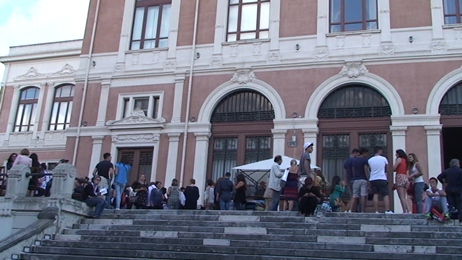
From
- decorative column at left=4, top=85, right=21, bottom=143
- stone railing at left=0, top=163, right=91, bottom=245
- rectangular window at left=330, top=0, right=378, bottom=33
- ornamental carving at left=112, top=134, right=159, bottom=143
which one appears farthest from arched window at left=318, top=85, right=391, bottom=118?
decorative column at left=4, top=85, right=21, bottom=143

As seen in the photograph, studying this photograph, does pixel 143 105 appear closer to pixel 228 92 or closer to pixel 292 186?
pixel 228 92

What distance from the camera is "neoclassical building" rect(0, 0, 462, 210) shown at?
19.7 m

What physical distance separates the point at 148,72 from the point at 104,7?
464 centimetres

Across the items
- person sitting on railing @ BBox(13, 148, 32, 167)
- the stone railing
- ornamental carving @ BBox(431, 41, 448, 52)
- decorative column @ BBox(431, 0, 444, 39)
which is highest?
decorative column @ BBox(431, 0, 444, 39)

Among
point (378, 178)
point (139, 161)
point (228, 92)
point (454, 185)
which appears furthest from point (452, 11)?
point (139, 161)

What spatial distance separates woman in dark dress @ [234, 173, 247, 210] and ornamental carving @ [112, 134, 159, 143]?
22.1 ft

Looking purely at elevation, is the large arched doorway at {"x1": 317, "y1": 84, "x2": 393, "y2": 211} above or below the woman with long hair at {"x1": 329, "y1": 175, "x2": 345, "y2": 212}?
above

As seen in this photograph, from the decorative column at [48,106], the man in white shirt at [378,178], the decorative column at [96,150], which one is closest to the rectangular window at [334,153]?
the man in white shirt at [378,178]

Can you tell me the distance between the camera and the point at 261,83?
850 inches

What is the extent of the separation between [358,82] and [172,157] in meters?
8.09

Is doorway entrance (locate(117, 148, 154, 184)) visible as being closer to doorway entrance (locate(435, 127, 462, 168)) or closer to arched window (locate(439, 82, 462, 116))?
arched window (locate(439, 82, 462, 116))

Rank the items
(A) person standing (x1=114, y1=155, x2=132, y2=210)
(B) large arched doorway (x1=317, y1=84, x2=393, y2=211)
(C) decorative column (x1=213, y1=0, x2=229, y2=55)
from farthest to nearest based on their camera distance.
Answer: (C) decorative column (x1=213, y1=0, x2=229, y2=55), (B) large arched doorway (x1=317, y1=84, x2=393, y2=211), (A) person standing (x1=114, y1=155, x2=132, y2=210)

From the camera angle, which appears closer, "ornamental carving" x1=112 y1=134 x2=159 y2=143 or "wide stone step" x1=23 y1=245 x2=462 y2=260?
"wide stone step" x1=23 y1=245 x2=462 y2=260

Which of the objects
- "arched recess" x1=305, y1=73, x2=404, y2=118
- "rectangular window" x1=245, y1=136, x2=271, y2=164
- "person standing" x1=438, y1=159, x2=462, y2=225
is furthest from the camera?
"rectangular window" x1=245, y1=136, x2=271, y2=164
